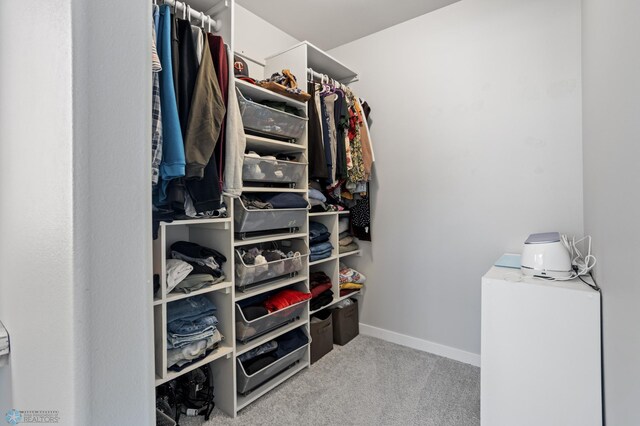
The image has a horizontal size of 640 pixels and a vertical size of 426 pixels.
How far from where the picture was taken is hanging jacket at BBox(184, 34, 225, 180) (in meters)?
1.31

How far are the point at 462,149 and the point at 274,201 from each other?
142 cm

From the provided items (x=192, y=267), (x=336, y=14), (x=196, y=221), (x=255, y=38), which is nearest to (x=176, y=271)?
(x=192, y=267)

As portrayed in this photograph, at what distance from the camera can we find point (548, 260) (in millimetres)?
1386

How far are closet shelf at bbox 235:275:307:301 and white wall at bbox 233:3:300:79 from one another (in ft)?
5.23

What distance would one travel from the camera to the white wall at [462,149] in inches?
72.2

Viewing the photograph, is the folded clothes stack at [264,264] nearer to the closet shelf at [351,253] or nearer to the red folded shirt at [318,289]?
the red folded shirt at [318,289]

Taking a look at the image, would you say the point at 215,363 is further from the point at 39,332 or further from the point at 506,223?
the point at 506,223

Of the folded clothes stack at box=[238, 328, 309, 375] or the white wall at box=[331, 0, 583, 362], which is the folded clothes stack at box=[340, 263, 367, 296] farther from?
the folded clothes stack at box=[238, 328, 309, 375]

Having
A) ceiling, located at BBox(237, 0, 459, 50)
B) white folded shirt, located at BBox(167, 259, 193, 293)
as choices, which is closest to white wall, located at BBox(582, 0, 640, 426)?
ceiling, located at BBox(237, 0, 459, 50)

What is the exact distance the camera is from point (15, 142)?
656mm

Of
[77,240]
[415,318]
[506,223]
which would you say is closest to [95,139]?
[77,240]

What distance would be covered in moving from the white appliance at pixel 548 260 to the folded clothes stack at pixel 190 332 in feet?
5.37

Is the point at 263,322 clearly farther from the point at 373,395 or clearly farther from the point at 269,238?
the point at 373,395

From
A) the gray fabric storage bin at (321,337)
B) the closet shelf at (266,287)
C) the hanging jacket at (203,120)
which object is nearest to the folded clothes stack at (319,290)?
the gray fabric storage bin at (321,337)
